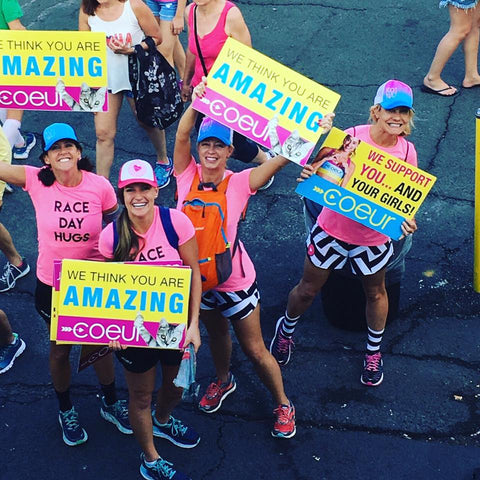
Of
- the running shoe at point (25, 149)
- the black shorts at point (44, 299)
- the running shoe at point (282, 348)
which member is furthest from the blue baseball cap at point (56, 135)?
the running shoe at point (25, 149)

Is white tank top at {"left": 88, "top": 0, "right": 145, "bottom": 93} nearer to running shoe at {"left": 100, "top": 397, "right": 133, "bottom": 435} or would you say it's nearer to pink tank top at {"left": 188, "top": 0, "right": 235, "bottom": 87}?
pink tank top at {"left": 188, "top": 0, "right": 235, "bottom": 87}

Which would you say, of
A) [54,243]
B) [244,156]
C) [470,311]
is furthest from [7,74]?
[470,311]

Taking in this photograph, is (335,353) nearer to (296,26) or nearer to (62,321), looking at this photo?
(62,321)

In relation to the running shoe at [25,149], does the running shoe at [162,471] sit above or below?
above

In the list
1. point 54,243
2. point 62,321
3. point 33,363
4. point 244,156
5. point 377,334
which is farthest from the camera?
point 244,156

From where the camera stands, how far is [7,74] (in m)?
4.91

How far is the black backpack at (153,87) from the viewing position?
20.2 feet

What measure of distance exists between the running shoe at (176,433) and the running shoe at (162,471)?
0.29 metres

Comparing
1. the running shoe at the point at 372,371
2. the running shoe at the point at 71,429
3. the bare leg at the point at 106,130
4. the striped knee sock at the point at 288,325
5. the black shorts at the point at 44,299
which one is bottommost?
the running shoe at the point at 71,429

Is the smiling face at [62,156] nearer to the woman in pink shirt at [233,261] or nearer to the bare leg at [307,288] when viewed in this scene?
the woman in pink shirt at [233,261]

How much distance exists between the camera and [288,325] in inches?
214

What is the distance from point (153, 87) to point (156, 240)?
2.51 metres

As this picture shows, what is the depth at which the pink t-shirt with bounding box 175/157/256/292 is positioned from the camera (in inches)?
172

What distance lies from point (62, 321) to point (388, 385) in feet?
8.01
